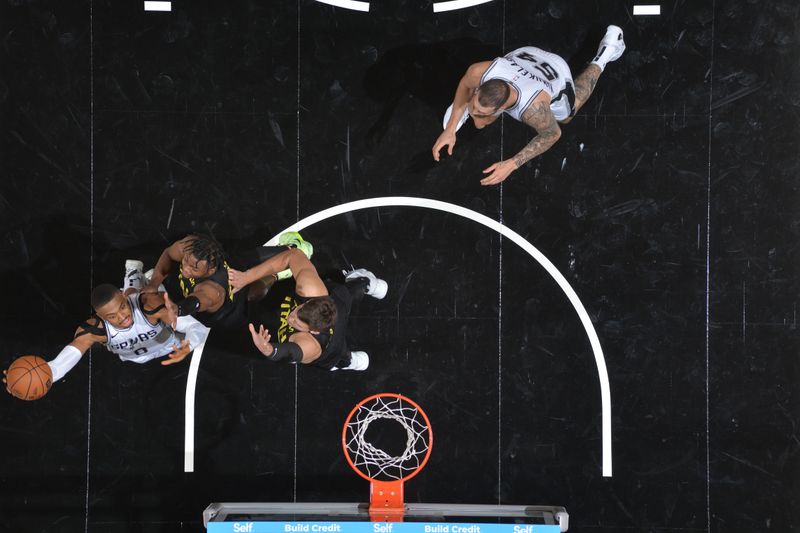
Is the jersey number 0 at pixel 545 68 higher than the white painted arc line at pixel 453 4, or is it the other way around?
the white painted arc line at pixel 453 4

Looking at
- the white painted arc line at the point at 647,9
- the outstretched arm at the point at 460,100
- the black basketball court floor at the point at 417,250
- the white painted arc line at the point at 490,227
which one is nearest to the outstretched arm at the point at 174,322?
the black basketball court floor at the point at 417,250

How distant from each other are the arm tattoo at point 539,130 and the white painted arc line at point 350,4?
6.78 feet

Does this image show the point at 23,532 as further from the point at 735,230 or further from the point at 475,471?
the point at 735,230

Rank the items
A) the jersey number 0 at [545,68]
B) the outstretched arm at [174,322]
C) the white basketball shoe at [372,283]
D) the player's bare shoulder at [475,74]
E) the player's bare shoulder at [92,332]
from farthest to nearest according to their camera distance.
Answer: the white basketball shoe at [372,283] → the player's bare shoulder at [475,74] → the jersey number 0 at [545,68] → the player's bare shoulder at [92,332] → the outstretched arm at [174,322]

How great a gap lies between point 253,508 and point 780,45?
274 inches

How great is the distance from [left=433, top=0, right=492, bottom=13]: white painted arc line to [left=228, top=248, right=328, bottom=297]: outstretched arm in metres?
2.93

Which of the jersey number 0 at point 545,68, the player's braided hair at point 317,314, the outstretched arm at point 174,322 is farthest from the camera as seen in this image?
the jersey number 0 at point 545,68

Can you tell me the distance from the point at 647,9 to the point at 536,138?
190cm

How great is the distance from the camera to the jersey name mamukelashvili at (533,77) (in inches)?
245

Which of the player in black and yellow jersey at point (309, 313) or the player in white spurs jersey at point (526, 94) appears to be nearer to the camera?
the player in black and yellow jersey at point (309, 313)

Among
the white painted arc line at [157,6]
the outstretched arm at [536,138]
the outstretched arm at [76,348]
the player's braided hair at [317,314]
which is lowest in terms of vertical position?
the outstretched arm at [76,348]

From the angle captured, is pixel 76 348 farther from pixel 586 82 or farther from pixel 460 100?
pixel 586 82

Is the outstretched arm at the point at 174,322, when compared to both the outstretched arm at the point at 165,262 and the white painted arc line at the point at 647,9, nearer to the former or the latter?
the outstretched arm at the point at 165,262

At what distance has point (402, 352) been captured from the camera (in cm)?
682
